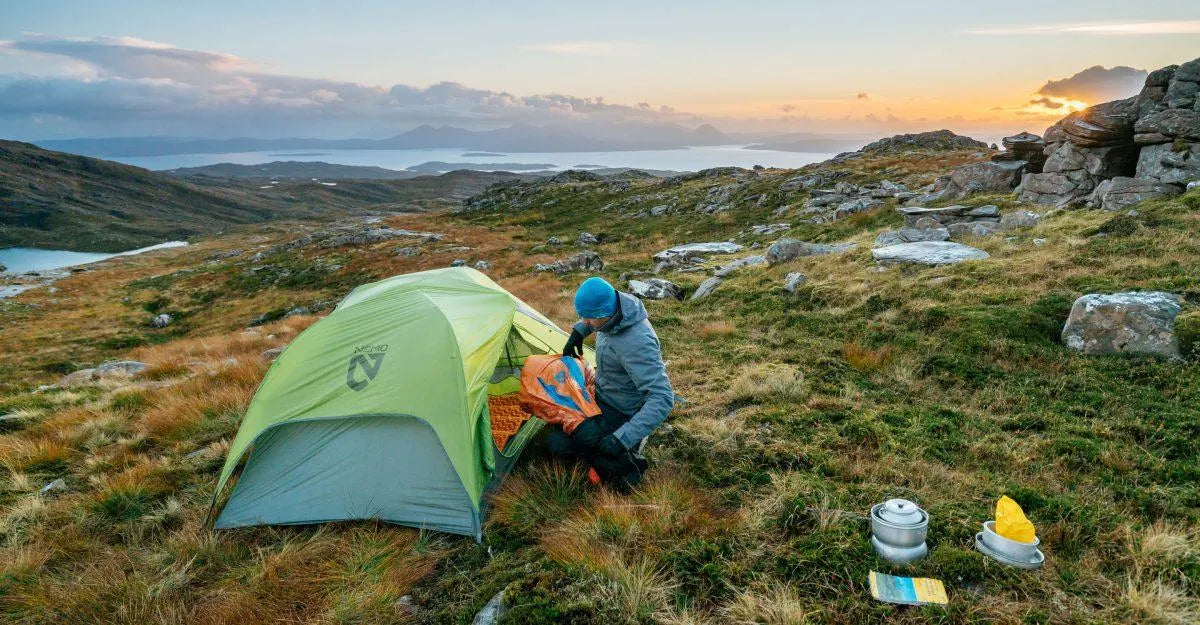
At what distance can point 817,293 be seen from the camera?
41.3ft

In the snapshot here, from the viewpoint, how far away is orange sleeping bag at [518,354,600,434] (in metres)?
5.88

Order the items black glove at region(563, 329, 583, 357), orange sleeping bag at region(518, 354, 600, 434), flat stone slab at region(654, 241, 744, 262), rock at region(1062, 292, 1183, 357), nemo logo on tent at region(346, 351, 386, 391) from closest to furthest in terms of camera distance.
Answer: orange sleeping bag at region(518, 354, 600, 434) < nemo logo on tent at region(346, 351, 386, 391) < black glove at region(563, 329, 583, 357) < rock at region(1062, 292, 1183, 357) < flat stone slab at region(654, 241, 744, 262)

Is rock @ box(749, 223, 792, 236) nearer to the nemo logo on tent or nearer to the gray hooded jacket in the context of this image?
the gray hooded jacket

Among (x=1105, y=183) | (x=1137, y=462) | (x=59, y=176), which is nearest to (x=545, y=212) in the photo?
(x=1105, y=183)

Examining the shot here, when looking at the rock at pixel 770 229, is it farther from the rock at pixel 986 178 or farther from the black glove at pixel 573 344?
the black glove at pixel 573 344

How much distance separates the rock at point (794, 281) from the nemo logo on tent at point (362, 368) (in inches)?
399

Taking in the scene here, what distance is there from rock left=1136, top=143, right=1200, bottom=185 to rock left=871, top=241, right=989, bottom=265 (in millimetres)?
7751

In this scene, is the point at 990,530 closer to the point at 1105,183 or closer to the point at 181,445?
the point at 181,445

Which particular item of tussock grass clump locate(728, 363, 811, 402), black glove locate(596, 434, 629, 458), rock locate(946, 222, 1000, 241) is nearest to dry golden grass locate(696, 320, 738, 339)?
tussock grass clump locate(728, 363, 811, 402)

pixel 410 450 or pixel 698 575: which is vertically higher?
pixel 410 450


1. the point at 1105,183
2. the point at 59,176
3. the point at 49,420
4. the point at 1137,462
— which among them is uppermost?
the point at 59,176

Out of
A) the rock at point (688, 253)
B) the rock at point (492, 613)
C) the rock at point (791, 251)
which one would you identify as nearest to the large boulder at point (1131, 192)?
the rock at point (791, 251)

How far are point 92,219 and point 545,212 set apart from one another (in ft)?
457

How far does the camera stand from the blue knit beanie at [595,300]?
17.5 ft
